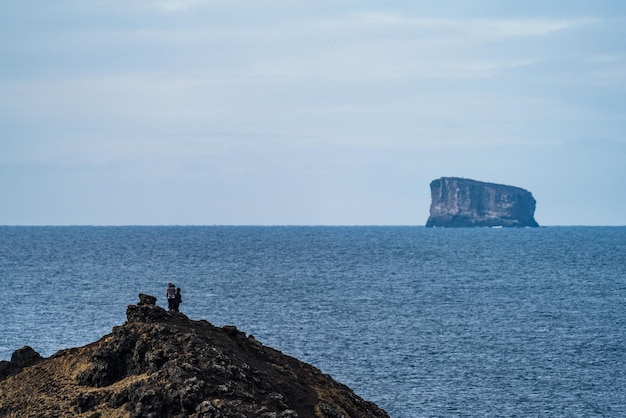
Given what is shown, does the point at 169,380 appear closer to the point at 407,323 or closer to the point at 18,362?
the point at 18,362

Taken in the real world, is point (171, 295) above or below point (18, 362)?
above

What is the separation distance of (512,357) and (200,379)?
60470 millimetres

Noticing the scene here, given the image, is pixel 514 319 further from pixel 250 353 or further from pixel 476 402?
pixel 250 353

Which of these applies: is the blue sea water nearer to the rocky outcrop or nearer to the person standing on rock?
the person standing on rock

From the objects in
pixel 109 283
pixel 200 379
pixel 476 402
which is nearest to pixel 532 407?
pixel 476 402

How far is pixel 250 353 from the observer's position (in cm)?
3409

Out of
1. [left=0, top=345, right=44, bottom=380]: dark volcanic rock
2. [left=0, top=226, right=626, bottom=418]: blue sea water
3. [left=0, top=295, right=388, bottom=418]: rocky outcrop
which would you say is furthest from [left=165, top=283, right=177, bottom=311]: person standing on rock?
[left=0, top=226, right=626, bottom=418]: blue sea water

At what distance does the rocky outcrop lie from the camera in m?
28.8

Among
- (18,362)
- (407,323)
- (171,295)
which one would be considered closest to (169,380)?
(18,362)

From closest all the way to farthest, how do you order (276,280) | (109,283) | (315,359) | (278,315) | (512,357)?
(315,359)
(512,357)
(278,315)
(109,283)
(276,280)

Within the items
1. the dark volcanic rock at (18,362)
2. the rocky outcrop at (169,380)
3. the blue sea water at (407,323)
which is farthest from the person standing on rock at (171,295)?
the blue sea water at (407,323)

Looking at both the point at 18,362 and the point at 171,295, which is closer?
the point at 18,362

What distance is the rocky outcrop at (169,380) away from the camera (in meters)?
28.8

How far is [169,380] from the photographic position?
95.9 feet
